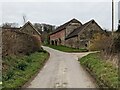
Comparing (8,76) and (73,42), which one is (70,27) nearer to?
(73,42)

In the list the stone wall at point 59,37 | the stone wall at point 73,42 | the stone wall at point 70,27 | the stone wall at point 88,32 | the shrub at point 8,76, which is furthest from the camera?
the stone wall at point 59,37

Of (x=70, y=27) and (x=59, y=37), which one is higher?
(x=70, y=27)

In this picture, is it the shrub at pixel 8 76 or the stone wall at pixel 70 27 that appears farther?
the stone wall at pixel 70 27

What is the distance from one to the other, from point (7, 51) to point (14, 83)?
7.92 metres

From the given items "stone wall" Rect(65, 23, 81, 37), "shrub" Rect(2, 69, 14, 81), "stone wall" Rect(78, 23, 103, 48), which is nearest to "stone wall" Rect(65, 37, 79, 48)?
"stone wall" Rect(78, 23, 103, 48)

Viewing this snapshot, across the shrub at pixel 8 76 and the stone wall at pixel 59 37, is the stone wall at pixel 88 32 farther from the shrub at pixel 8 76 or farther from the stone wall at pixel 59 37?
the shrub at pixel 8 76

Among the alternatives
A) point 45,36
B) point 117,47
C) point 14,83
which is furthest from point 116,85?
point 45,36

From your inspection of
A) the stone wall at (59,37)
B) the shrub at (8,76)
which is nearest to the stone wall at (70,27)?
the stone wall at (59,37)

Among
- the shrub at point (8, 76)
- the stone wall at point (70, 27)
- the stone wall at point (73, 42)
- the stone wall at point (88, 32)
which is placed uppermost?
the stone wall at point (70, 27)

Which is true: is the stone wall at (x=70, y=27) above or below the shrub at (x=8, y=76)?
above

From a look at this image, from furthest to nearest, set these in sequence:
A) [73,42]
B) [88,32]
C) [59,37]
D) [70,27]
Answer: [59,37] → [70,27] → [73,42] → [88,32]

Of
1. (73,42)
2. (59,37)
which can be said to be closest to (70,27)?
(59,37)

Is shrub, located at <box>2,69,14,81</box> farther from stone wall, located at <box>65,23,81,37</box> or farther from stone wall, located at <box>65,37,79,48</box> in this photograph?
stone wall, located at <box>65,23,81,37</box>

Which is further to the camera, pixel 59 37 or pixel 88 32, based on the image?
pixel 59 37
